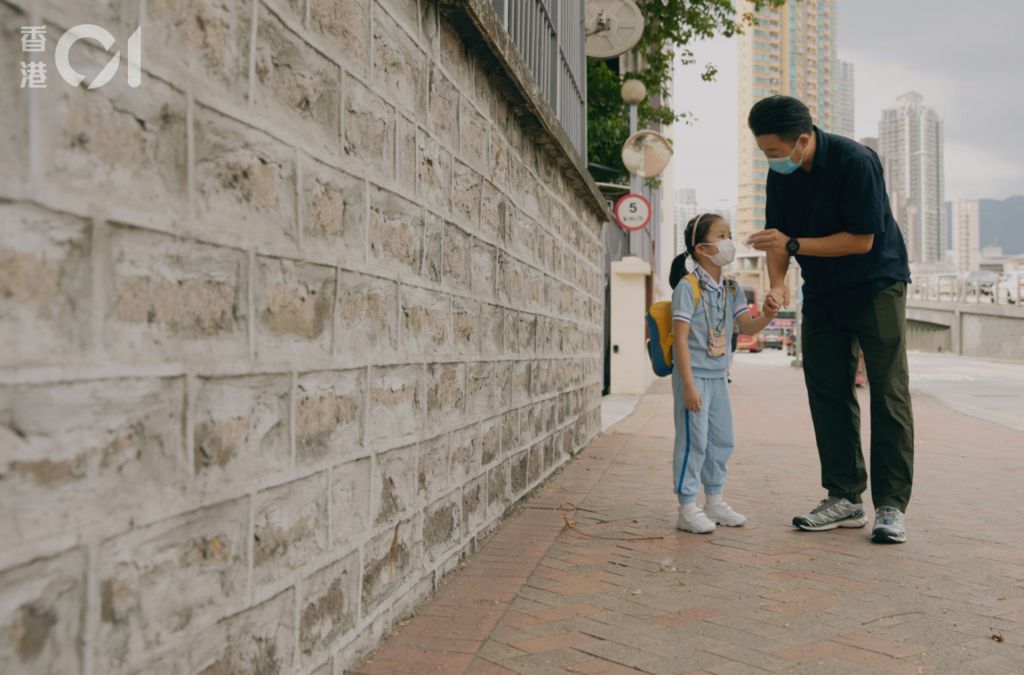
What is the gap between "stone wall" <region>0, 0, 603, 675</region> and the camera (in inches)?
53.2

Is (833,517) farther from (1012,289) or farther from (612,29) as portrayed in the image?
(1012,289)

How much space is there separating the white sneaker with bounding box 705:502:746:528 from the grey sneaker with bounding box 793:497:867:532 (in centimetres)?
27

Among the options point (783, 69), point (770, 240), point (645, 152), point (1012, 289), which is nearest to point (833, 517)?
point (770, 240)

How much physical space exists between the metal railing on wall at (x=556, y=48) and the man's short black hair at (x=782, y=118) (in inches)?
58.4

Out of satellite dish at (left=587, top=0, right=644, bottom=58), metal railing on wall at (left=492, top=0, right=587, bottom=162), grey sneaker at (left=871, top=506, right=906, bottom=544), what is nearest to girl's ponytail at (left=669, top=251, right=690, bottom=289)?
grey sneaker at (left=871, top=506, right=906, bottom=544)

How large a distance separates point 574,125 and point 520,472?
4.14 meters

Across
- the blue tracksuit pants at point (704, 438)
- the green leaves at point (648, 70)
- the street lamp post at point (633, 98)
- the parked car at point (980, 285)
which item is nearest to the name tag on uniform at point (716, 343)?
the blue tracksuit pants at point (704, 438)

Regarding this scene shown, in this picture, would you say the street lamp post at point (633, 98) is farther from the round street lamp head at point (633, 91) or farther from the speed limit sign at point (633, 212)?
the speed limit sign at point (633, 212)

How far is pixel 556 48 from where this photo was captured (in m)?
6.96

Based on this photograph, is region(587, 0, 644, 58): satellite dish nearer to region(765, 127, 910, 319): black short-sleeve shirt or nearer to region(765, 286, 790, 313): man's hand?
region(765, 127, 910, 319): black short-sleeve shirt

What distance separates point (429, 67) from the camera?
10.8ft

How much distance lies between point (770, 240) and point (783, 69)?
5438 inches

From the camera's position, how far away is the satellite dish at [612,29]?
1302 cm

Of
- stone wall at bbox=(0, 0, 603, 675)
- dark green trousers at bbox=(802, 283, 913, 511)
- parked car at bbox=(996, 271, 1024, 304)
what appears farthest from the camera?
parked car at bbox=(996, 271, 1024, 304)
